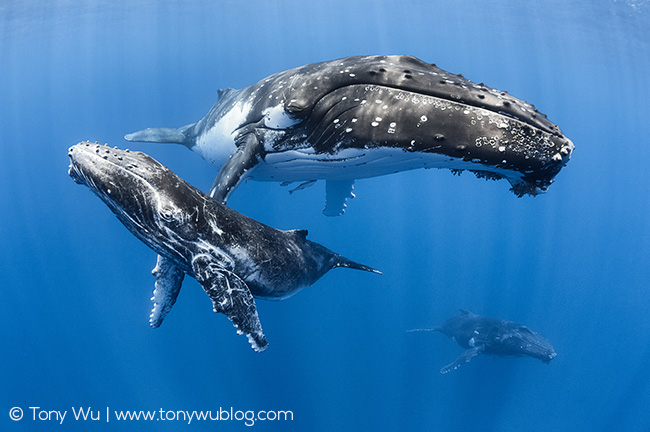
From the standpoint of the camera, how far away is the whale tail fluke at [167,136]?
37.8 ft

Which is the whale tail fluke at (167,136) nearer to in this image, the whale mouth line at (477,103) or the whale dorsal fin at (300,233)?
the whale dorsal fin at (300,233)

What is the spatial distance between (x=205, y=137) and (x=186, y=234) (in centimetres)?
529

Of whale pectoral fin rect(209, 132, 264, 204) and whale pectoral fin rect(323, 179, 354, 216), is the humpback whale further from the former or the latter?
whale pectoral fin rect(209, 132, 264, 204)

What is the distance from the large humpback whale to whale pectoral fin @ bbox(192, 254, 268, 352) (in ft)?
5.80

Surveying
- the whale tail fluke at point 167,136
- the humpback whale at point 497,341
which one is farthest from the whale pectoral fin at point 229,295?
the humpback whale at point 497,341

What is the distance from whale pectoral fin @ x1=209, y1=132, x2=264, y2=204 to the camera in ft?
20.6

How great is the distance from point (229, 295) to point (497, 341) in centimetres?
1147

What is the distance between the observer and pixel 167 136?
12188mm

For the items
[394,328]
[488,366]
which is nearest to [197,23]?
[394,328]

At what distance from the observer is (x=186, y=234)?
459cm

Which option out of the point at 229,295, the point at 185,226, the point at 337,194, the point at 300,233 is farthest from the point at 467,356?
the point at 185,226

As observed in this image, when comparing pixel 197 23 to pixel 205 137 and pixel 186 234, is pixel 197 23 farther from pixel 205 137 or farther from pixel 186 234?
pixel 186 234

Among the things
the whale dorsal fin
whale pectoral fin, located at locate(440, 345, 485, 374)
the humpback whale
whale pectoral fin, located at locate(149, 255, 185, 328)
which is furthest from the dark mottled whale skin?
whale pectoral fin, located at locate(440, 345, 485, 374)

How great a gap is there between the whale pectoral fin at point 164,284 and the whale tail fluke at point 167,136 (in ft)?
21.0
